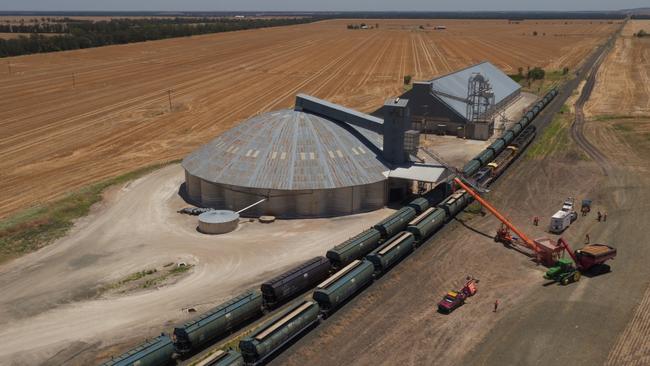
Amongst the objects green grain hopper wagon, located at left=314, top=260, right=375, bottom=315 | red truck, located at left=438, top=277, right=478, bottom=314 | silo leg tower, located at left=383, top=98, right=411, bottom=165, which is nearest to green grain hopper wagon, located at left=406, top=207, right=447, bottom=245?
red truck, located at left=438, top=277, right=478, bottom=314

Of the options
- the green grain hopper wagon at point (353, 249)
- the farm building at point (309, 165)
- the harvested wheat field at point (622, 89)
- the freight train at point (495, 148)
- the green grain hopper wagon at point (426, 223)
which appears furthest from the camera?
the harvested wheat field at point (622, 89)

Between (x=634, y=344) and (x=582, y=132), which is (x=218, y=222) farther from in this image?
(x=582, y=132)

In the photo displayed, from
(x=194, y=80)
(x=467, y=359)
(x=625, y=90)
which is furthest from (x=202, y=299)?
(x=625, y=90)

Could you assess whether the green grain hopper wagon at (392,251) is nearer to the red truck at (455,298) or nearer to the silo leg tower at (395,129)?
the red truck at (455,298)

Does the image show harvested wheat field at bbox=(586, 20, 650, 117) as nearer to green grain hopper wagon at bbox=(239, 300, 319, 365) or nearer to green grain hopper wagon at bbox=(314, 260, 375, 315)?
green grain hopper wagon at bbox=(314, 260, 375, 315)

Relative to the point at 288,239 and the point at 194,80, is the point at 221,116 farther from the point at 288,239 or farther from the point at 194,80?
the point at 288,239

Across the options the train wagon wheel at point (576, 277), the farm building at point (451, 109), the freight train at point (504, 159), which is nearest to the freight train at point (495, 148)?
the freight train at point (504, 159)
